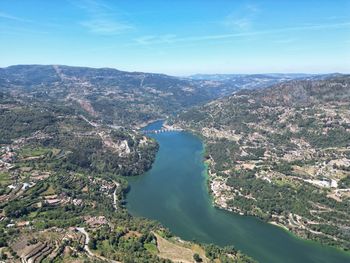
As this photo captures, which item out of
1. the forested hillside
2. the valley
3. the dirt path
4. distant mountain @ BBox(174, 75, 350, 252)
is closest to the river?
the valley

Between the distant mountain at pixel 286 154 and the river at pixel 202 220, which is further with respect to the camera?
the distant mountain at pixel 286 154

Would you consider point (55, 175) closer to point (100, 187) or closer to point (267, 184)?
point (100, 187)

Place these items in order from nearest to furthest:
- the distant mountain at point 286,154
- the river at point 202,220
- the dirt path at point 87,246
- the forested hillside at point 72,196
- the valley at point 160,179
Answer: the dirt path at point 87,246 → the forested hillside at point 72,196 → the valley at point 160,179 → the river at point 202,220 → the distant mountain at point 286,154

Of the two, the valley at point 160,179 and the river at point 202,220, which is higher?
the valley at point 160,179

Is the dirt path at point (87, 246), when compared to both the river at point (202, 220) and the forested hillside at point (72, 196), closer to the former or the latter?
the forested hillside at point (72, 196)

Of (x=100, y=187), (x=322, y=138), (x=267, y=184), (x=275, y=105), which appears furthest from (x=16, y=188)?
(x=275, y=105)

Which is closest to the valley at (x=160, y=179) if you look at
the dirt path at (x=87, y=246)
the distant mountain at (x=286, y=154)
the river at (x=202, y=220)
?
the dirt path at (x=87, y=246)

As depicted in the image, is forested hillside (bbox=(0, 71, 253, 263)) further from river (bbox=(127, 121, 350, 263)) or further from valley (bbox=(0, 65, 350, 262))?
river (bbox=(127, 121, 350, 263))

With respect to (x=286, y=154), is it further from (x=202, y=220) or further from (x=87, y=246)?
(x=87, y=246)
